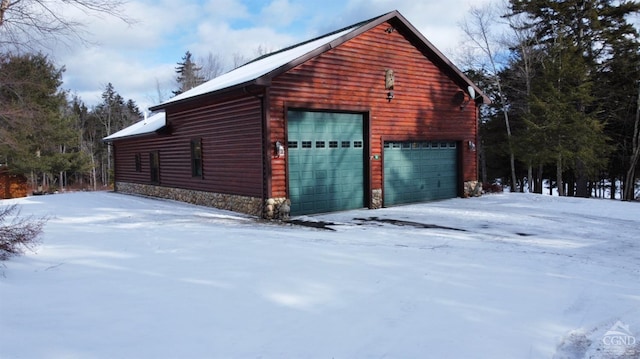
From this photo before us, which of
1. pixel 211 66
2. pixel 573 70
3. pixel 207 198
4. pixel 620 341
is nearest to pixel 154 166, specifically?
pixel 207 198

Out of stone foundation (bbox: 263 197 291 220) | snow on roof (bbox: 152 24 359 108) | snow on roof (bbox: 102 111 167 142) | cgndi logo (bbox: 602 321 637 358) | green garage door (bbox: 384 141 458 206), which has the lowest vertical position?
cgndi logo (bbox: 602 321 637 358)

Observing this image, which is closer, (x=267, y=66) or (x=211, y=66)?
(x=267, y=66)

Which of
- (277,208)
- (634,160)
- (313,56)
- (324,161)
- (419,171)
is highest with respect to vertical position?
(313,56)

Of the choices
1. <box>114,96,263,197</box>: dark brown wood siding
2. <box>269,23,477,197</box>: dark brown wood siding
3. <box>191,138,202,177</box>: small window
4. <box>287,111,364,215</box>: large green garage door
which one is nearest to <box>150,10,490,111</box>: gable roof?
<box>269,23,477,197</box>: dark brown wood siding

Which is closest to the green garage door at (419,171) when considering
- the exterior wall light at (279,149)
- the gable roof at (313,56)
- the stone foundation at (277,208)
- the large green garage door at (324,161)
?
the large green garage door at (324,161)

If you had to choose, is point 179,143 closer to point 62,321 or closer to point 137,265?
point 137,265

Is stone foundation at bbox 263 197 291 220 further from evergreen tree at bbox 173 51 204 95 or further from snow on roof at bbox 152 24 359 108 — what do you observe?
evergreen tree at bbox 173 51 204 95

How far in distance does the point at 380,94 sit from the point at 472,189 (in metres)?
5.36

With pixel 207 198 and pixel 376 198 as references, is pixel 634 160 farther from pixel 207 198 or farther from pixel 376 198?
pixel 207 198

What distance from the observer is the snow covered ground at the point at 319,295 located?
341 cm

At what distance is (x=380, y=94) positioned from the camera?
42.1 feet

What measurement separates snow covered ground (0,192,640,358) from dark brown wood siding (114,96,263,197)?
308 cm

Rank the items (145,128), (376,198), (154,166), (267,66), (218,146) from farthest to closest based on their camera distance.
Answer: (145,128) < (154,166) < (376,198) < (218,146) < (267,66)

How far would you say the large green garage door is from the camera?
11.2m
